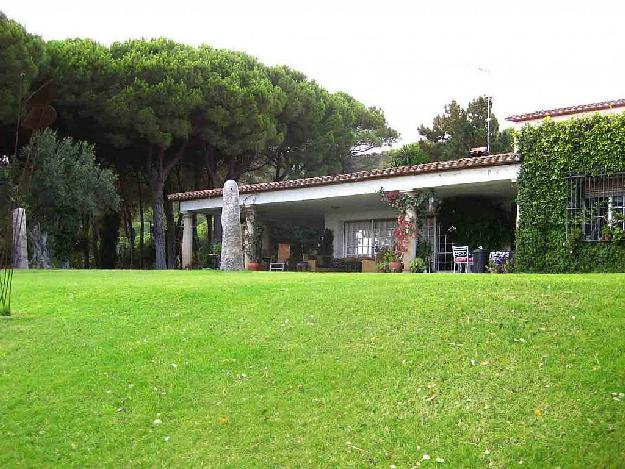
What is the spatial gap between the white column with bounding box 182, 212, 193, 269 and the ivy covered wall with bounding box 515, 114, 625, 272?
13.2m

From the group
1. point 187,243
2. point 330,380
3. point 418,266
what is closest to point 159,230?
point 187,243

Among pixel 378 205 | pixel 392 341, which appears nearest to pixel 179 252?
pixel 378 205

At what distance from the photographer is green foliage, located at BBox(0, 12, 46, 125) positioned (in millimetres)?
21719

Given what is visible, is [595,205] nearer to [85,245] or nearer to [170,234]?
[170,234]

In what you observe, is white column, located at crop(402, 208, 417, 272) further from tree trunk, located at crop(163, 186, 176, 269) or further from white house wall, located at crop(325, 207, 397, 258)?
tree trunk, located at crop(163, 186, 176, 269)

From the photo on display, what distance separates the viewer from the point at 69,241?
2405 centimetres

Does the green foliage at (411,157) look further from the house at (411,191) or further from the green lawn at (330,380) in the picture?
the green lawn at (330,380)

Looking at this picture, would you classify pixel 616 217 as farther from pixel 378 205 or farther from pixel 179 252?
pixel 179 252

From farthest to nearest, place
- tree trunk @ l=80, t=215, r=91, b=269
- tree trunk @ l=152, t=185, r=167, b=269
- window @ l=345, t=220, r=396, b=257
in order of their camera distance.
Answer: tree trunk @ l=80, t=215, r=91, b=269 → tree trunk @ l=152, t=185, r=167, b=269 → window @ l=345, t=220, r=396, b=257

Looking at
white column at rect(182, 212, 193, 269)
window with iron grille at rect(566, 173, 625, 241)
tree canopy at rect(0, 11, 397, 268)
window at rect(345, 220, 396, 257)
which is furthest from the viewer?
white column at rect(182, 212, 193, 269)

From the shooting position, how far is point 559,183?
16.2 metres

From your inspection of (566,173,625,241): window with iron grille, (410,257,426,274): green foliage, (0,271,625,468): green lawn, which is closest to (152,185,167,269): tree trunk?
(410,257,426,274): green foliage

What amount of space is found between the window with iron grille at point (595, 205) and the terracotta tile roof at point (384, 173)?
1.67m

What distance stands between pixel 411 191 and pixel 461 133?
445 inches
